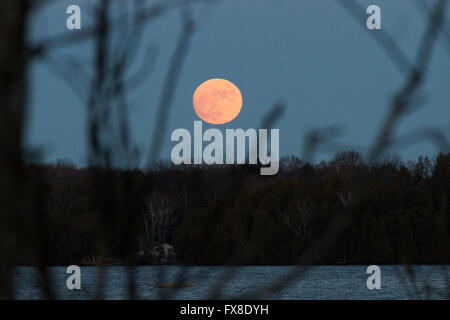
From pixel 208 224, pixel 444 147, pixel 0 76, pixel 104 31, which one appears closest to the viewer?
pixel 0 76

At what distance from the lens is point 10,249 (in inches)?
26.0

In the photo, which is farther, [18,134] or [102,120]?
[102,120]

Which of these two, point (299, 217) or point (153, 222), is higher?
point (153, 222)

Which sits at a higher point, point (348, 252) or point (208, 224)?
point (208, 224)

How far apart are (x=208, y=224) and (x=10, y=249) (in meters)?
0.40

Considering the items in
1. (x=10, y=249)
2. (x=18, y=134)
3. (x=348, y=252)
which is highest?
(x=18, y=134)

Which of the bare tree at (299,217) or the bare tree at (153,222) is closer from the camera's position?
the bare tree at (299,217)

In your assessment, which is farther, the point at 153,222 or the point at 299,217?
the point at 299,217

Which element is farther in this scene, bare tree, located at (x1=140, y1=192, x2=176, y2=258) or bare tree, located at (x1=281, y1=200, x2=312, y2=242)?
bare tree, located at (x1=140, y1=192, x2=176, y2=258)
